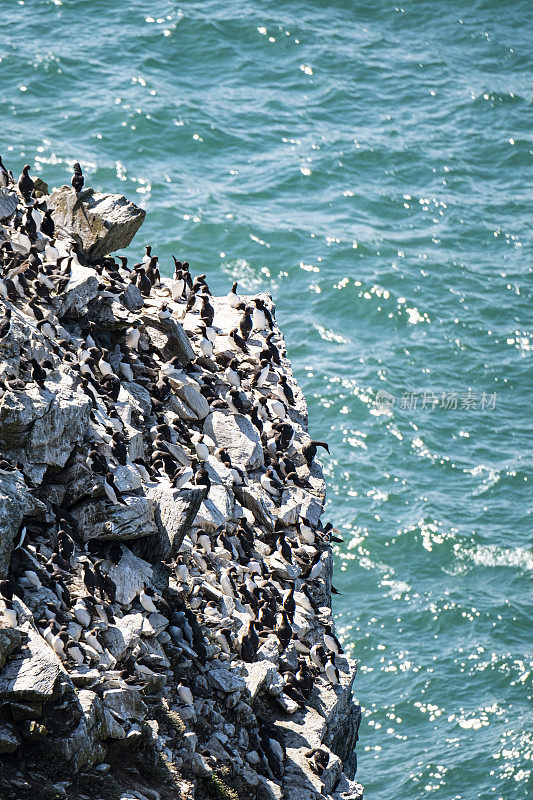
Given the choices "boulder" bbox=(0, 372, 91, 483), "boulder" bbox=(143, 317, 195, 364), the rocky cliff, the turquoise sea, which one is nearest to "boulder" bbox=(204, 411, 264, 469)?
the rocky cliff

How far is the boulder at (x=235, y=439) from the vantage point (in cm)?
2245

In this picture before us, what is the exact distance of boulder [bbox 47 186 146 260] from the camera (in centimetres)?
2361

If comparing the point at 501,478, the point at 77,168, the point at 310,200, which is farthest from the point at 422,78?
the point at 77,168

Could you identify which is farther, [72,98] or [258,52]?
[258,52]

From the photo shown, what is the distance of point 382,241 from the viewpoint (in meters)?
48.2

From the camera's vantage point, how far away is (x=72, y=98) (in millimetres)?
51812

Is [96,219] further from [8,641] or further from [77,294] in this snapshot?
[8,641]

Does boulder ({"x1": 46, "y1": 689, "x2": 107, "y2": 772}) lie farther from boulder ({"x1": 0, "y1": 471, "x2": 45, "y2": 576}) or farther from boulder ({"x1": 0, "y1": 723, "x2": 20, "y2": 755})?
boulder ({"x1": 0, "y1": 471, "x2": 45, "y2": 576})

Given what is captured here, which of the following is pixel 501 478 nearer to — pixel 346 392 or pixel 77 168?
pixel 346 392

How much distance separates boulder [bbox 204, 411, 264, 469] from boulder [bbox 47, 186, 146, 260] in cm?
460

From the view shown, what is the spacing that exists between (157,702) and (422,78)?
4729 cm

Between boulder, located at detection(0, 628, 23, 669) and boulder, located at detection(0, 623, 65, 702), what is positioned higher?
boulder, located at detection(0, 628, 23, 669)

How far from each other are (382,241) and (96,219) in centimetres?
2641

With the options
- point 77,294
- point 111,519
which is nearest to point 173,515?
point 111,519
